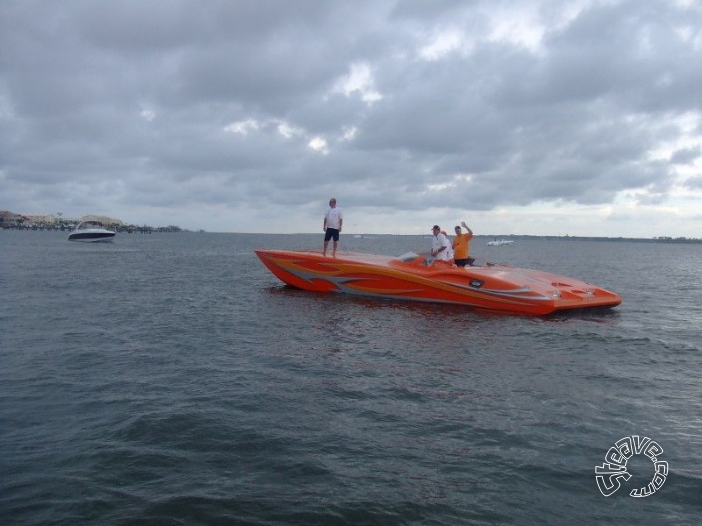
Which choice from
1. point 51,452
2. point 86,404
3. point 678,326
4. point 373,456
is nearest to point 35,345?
point 86,404

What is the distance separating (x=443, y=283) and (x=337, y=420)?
34.5ft

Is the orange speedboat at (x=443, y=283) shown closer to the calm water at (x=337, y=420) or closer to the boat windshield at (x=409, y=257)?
the boat windshield at (x=409, y=257)

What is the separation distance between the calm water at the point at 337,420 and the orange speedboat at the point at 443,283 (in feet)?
6.52

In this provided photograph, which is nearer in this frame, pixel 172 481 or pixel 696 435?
pixel 172 481

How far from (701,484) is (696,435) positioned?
153 centimetres

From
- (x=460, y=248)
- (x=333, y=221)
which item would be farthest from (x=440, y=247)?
(x=333, y=221)

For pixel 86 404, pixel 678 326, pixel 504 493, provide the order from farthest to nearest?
1. pixel 678 326
2. pixel 86 404
3. pixel 504 493

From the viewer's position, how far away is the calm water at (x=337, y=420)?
5203 millimetres

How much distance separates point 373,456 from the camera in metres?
6.21

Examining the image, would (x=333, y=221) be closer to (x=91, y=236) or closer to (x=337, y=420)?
(x=337, y=420)

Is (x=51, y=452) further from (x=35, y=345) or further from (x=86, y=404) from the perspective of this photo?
(x=35, y=345)

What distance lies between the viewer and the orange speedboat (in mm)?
16469

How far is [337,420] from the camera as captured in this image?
726 centimetres

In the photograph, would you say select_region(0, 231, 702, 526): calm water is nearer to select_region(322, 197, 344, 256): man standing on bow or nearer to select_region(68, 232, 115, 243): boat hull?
select_region(322, 197, 344, 256): man standing on bow
